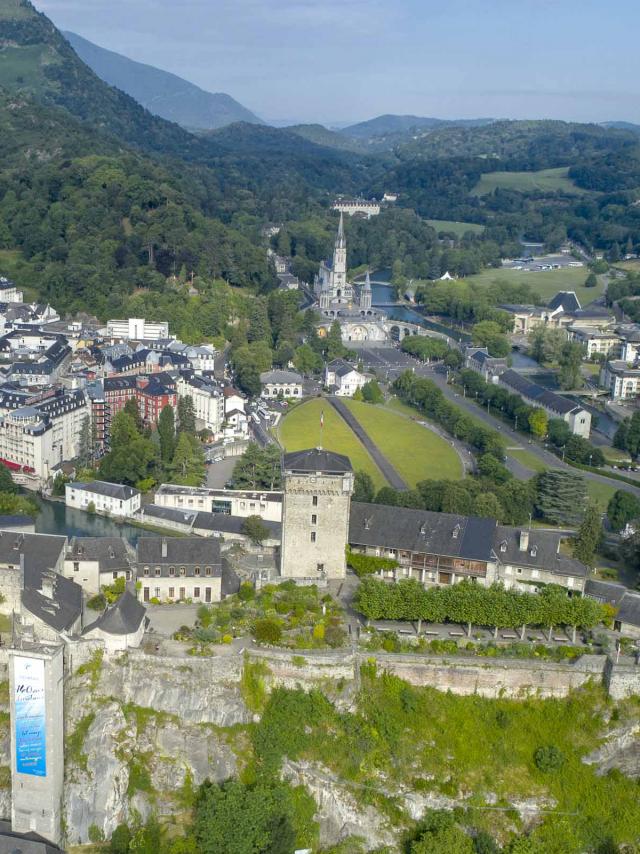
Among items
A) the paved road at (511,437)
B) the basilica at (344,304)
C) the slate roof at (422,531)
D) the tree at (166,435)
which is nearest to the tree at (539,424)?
the paved road at (511,437)

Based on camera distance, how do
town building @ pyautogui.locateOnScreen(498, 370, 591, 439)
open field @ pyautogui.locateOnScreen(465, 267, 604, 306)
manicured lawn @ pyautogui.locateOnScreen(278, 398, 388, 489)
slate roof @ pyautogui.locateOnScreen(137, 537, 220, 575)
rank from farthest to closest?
open field @ pyautogui.locateOnScreen(465, 267, 604, 306) < town building @ pyautogui.locateOnScreen(498, 370, 591, 439) < manicured lawn @ pyautogui.locateOnScreen(278, 398, 388, 489) < slate roof @ pyautogui.locateOnScreen(137, 537, 220, 575)

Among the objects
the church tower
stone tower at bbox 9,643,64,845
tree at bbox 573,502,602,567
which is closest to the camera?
stone tower at bbox 9,643,64,845

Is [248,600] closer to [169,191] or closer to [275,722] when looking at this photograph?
[275,722]

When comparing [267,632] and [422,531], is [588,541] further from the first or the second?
[267,632]

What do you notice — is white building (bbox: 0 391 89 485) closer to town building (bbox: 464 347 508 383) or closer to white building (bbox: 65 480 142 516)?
white building (bbox: 65 480 142 516)

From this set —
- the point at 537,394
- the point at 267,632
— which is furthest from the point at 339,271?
the point at 267,632

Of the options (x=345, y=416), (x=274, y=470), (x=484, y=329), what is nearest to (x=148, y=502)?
(x=274, y=470)

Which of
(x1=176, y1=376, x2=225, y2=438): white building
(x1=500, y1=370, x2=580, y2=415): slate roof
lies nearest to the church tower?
(x1=500, y1=370, x2=580, y2=415): slate roof
